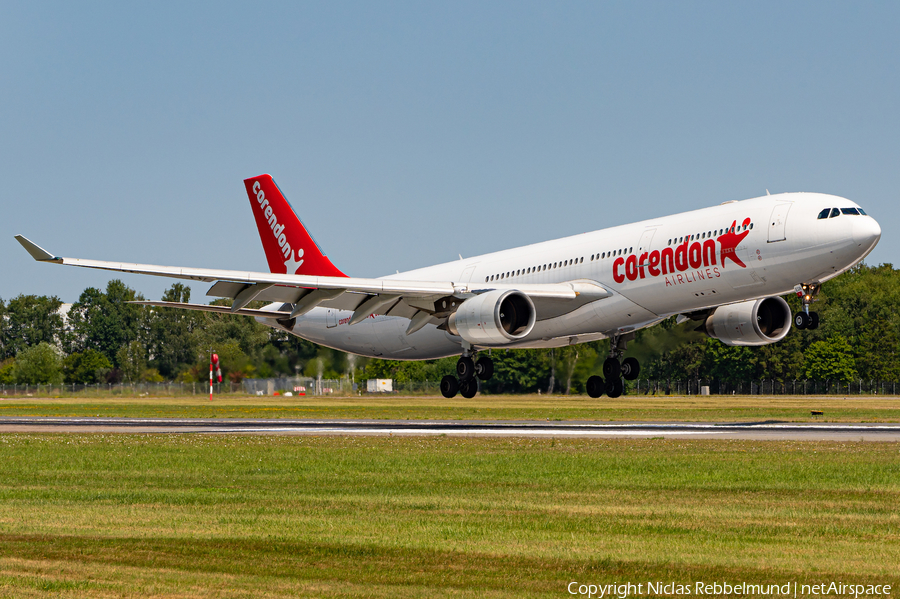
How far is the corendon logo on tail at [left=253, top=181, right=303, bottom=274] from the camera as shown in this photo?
178ft

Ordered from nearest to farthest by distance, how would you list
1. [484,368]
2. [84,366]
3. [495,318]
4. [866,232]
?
[866,232]
[495,318]
[484,368]
[84,366]

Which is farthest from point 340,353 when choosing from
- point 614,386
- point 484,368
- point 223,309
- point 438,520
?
point 438,520

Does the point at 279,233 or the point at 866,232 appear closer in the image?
the point at 866,232

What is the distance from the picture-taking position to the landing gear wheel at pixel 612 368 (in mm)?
46062

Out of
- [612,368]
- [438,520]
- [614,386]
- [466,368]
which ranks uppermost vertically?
[466,368]

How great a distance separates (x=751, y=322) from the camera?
140 ft

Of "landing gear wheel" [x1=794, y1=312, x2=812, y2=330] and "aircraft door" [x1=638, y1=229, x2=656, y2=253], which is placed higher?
"aircraft door" [x1=638, y1=229, x2=656, y2=253]

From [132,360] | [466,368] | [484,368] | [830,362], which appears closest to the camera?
[484,368]

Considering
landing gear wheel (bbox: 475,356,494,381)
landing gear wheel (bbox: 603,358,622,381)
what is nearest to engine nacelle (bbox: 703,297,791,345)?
landing gear wheel (bbox: 603,358,622,381)

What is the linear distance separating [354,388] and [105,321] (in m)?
34.0

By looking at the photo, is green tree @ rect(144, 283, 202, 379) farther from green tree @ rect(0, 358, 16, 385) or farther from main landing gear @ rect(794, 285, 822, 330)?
main landing gear @ rect(794, 285, 822, 330)

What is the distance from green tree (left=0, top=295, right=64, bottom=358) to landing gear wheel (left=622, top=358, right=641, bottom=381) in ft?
316

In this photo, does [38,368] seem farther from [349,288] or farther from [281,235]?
[349,288]

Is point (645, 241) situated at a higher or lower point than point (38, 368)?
higher
